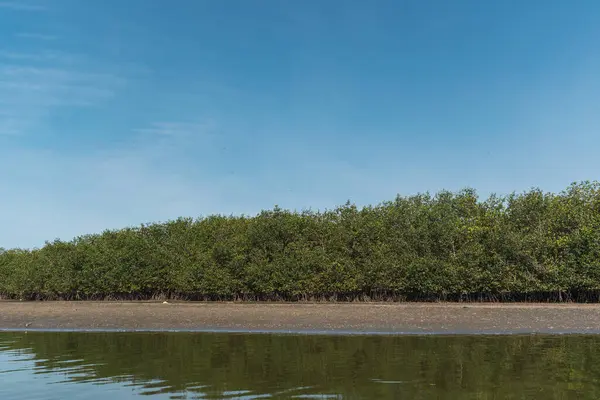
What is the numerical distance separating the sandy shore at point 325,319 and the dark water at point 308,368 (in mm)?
2975

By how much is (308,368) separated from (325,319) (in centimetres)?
1255

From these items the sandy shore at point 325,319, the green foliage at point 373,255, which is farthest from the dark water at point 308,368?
the green foliage at point 373,255

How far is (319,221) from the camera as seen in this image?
40.5 metres

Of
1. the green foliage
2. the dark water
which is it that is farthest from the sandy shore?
the green foliage

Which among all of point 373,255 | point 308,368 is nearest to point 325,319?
point 373,255

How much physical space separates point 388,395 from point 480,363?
462cm

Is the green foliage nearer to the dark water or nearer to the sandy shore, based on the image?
the sandy shore

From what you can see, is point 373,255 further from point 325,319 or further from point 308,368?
point 308,368

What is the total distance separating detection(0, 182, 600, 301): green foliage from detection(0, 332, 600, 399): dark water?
15592mm

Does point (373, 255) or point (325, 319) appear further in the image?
point (373, 255)

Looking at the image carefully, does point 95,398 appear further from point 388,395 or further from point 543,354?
point 543,354

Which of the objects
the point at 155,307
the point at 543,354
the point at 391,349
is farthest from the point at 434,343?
the point at 155,307

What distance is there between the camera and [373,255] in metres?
35.9

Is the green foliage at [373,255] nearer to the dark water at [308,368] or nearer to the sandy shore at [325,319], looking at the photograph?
the sandy shore at [325,319]
